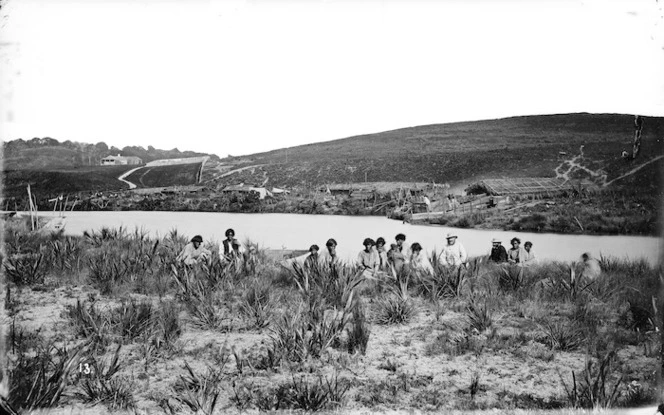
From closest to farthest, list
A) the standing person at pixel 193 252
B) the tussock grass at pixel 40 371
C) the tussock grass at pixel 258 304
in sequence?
the tussock grass at pixel 40 371
the tussock grass at pixel 258 304
the standing person at pixel 193 252

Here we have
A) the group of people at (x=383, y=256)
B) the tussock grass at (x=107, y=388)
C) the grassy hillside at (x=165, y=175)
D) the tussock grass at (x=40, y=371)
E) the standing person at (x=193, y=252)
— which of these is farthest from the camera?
the grassy hillside at (x=165, y=175)

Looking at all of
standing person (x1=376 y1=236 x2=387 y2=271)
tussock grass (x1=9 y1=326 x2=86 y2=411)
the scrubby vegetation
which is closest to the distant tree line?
the scrubby vegetation

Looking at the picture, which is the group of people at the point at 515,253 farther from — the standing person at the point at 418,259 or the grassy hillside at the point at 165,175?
the grassy hillside at the point at 165,175

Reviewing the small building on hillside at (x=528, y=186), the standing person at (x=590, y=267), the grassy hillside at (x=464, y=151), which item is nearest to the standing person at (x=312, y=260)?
the grassy hillside at (x=464, y=151)

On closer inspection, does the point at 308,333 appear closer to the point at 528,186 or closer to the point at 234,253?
the point at 234,253

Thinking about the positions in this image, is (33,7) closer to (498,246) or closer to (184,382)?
(184,382)

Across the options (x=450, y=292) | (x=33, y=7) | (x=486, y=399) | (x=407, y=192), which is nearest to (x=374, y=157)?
(x=407, y=192)

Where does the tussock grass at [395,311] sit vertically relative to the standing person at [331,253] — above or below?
below
